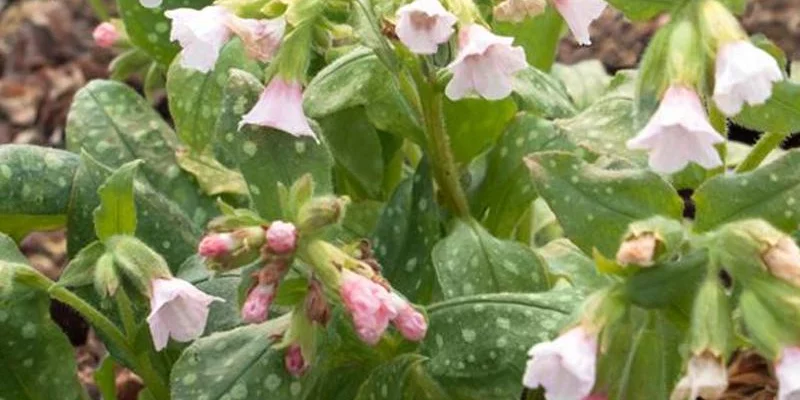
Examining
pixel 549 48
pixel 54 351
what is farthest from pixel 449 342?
pixel 549 48

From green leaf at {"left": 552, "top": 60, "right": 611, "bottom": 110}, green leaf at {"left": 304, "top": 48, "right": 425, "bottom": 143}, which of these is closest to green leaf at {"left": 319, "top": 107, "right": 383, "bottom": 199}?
green leaf at {"left": 304, "top": 48, "right": 425, "bottom": 143}

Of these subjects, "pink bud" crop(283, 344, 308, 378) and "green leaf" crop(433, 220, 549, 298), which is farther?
"green leaf" crop(433, 220, 549, 298)

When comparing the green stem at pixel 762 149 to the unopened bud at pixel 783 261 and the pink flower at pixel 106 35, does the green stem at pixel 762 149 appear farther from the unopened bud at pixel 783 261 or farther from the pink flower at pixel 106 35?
the pink flower at pixel 106 35

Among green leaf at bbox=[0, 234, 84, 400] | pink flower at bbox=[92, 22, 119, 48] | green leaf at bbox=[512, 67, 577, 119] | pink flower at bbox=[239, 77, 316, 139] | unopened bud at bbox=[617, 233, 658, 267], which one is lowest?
green leaf at bbox=[0, 234, 84, 400]

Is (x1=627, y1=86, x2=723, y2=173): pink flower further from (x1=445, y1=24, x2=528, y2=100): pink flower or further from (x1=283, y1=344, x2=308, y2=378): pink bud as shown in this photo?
(x1=283, y1=344, x2=308, y2=378): pink bud

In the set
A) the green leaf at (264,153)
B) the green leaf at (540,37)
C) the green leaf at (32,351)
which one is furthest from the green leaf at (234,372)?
the green leaf at (540,37)

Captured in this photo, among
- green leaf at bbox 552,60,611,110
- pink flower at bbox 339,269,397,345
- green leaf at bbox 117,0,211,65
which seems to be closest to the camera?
pink flower at bbox 339,269,397,345

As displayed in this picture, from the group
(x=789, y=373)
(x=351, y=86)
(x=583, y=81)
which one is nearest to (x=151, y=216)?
(x=351, y=86)
